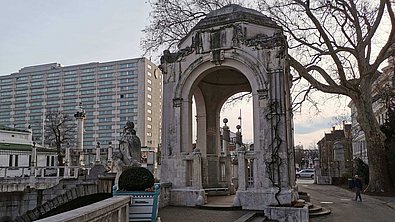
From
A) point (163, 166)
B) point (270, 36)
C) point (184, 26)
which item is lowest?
point (163, 166)

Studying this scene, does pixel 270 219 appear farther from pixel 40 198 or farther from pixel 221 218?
pixel 40 198

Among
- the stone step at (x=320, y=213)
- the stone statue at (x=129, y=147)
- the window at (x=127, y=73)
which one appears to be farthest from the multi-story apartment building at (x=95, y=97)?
the stone statue at (x=129, y=147)

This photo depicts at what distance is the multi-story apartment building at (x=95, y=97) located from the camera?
83.8 metres

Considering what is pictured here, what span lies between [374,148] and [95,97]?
2852 inches

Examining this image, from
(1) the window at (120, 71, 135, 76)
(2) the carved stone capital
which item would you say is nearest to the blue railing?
(2) the carved stone capital

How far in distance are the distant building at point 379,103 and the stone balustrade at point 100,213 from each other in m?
23.8

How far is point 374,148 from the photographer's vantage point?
22.9 meters

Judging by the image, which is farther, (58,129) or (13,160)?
(58,129)

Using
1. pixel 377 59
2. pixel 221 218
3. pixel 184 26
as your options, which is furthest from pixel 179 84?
pixel 377 59

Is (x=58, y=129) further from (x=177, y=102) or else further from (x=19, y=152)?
(x=177, y=102)

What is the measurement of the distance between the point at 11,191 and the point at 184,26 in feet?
45.8

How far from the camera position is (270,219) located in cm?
1160

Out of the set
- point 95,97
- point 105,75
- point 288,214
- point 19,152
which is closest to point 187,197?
point 288,214

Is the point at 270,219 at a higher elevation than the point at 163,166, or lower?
lower
